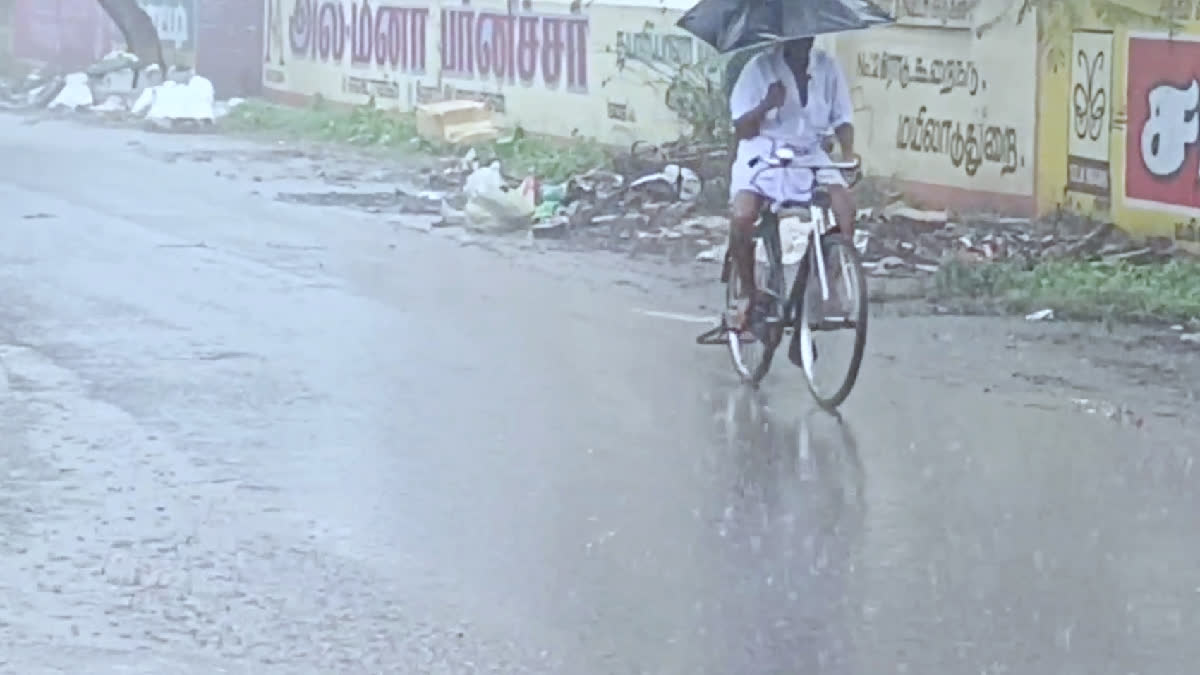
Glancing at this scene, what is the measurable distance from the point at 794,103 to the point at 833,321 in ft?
3.14

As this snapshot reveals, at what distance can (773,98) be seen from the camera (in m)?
10.4

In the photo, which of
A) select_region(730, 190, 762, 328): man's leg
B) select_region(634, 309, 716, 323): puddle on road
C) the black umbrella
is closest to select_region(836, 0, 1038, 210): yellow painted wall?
select_region(634, 309, 716, 323): puddle on road

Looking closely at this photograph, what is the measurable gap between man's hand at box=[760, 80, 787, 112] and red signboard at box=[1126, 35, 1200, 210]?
5386 mm

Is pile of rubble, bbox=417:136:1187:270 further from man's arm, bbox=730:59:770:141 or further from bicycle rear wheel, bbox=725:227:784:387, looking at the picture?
man's arm, bbox=730:59:770:141

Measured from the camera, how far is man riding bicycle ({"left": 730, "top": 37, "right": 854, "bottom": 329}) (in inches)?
411

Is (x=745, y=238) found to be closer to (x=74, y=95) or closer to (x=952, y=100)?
(x=952, y=100)

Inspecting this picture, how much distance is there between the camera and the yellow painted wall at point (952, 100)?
676 inches

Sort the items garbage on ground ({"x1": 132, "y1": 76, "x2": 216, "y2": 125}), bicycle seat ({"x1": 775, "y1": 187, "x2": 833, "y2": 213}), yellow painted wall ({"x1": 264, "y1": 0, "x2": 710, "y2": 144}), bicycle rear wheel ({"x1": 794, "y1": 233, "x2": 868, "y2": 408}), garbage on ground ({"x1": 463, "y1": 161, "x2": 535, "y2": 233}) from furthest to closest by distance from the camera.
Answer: garbage on ground ({"x1": 132, "y1": 76, "x2": 216, "y2": 125}) → yellow painted wall ({"x1": 264, "y1": 0, "x2": 710, "y2": 144}) → garbage on ground ({"x1": 463, "y1": 161, "x2": 535, "y2": 233}) → bicycle seat ({"x1": 775, "y1": 187, "x2": 833, "y2": 213}) → bicycle rear wheel ({"x1": 794, "y1": 233, "x2": 868, "y2": 408})

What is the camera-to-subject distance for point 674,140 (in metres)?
22.0

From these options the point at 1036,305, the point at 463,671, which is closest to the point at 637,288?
the point at 1036,305

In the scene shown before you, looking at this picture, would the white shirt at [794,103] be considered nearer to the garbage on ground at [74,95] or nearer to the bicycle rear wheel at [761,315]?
the bicycle rear wheel at [761,315]

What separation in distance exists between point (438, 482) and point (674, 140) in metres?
13.5

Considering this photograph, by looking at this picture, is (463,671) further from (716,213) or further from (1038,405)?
(716,213)

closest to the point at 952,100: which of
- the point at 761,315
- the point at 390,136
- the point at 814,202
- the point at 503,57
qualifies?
the point at 761,315
